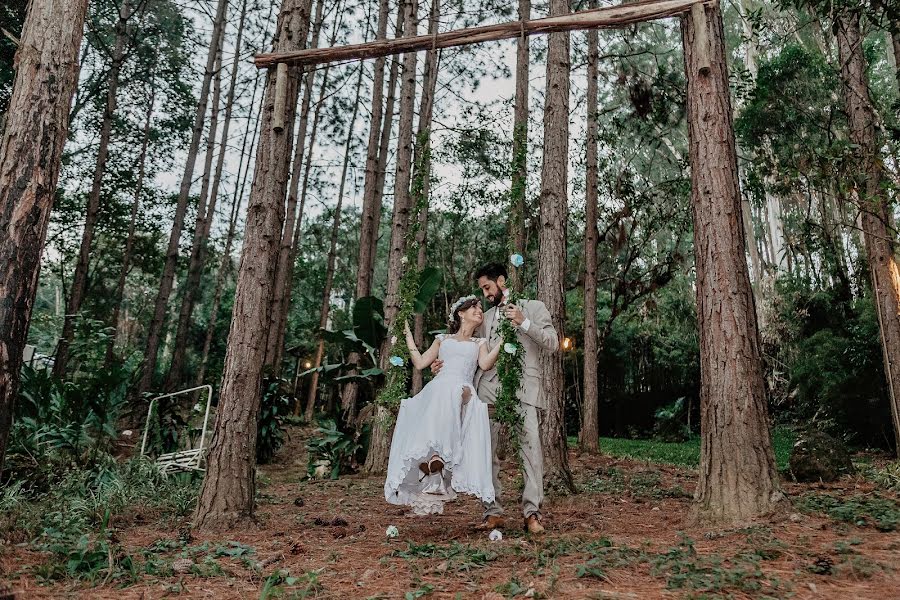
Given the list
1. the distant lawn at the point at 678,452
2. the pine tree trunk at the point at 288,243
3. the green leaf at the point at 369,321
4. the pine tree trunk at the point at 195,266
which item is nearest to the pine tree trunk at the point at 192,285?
the pine tree trunk at the point at 195,266

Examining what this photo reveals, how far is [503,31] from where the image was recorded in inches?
193

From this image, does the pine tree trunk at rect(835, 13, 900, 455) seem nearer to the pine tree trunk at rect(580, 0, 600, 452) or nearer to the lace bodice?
the pine tree trunk at rect(580, 0, 600, 452)

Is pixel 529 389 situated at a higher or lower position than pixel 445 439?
higher

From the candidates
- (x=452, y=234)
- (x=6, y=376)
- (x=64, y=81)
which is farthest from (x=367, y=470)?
(x=452, y=234)

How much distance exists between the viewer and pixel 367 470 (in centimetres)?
785

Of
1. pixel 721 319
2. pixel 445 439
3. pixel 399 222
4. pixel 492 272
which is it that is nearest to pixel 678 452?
pixel 399 222

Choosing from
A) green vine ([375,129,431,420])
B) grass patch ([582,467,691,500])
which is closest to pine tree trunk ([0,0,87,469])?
green vine ([375,129,431,420])

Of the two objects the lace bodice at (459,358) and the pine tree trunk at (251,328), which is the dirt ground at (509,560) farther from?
the lace bodice at (459,358)

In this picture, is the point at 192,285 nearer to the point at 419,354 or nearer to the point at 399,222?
the point at 399,222

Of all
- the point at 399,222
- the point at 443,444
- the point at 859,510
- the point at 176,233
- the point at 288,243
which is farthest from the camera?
the point at 176,233

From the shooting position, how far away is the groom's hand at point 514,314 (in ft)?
14.1

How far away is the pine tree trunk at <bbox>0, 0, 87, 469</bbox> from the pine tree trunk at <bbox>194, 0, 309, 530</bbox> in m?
1.34

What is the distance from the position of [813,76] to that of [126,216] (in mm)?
19392

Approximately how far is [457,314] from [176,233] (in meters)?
11.2
